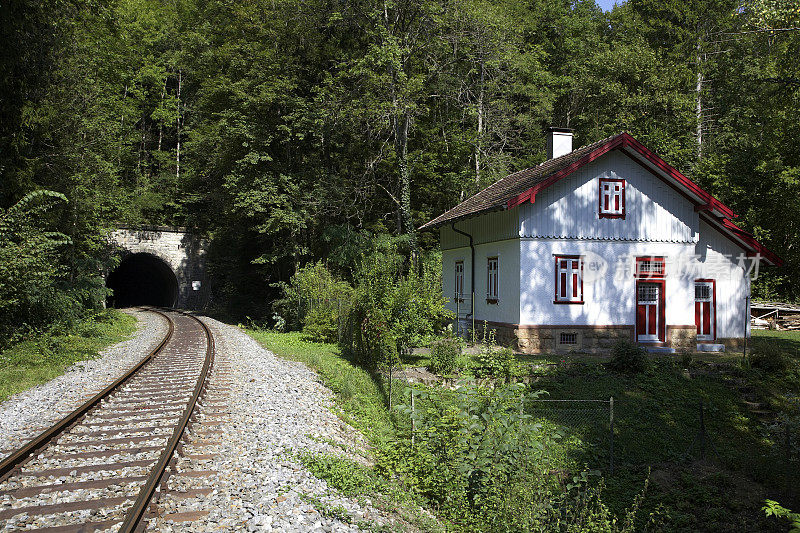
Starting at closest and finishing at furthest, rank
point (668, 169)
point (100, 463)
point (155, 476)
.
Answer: point (155, 476) < point (100, 463) < point (668, 169)

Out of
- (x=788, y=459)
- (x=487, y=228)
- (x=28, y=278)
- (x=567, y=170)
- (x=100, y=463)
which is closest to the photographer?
(x=100, y=463)

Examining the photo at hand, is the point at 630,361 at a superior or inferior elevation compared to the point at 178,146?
inferior

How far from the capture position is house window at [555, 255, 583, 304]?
17.6 m

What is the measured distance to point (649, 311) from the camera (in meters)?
18.5

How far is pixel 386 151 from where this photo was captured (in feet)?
92.0

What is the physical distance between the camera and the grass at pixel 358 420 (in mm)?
6418

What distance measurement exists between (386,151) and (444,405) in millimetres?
21111

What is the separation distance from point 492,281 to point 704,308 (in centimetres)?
745

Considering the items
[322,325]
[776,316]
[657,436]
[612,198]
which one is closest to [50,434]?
[657,436]

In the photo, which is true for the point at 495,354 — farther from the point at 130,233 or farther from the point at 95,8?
the point at 130,233

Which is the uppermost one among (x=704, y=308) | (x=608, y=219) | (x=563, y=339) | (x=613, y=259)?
(x=608, y=219)

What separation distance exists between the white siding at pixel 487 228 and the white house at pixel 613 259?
71 millimetres

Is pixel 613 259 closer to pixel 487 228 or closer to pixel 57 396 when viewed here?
pixel 487 228

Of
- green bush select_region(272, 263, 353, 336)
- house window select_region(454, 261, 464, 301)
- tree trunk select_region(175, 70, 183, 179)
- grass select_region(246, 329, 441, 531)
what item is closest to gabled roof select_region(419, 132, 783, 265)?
house window select_region(454, 261, 464, 301)
